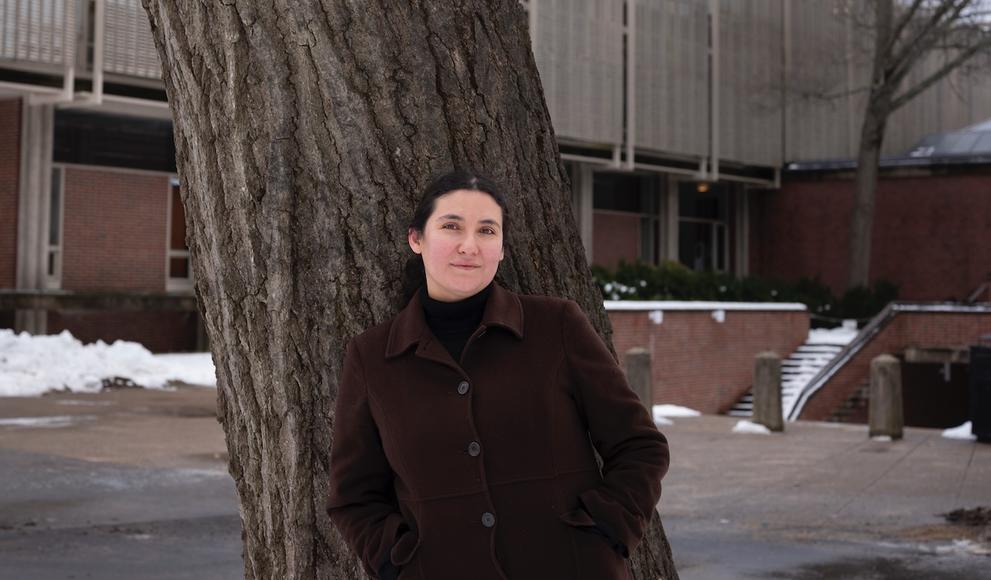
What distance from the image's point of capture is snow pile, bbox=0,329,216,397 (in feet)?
57.3

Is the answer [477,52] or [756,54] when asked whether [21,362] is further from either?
[756,54]

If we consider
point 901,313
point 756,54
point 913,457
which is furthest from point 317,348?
point 756,54

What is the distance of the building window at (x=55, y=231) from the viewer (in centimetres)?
2433

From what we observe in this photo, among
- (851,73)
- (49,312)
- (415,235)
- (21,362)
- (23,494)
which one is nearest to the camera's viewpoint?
(415,235)

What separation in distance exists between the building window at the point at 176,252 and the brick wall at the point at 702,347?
10067mm

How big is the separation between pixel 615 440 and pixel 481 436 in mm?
287

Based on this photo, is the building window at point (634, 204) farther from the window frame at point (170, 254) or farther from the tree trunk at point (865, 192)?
the window frame at point (170, 254)

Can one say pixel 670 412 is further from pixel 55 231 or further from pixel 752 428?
pixel 55 231

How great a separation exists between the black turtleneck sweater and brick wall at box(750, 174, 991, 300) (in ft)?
109

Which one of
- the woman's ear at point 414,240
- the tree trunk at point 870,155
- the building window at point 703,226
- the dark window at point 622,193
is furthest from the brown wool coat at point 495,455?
the building window at point 703,226

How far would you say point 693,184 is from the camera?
37.0 meters

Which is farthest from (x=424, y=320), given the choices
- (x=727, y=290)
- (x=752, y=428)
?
(x=727, y=290)

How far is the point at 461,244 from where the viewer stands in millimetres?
Answer: 2736

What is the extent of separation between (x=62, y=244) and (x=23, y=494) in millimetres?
15747
